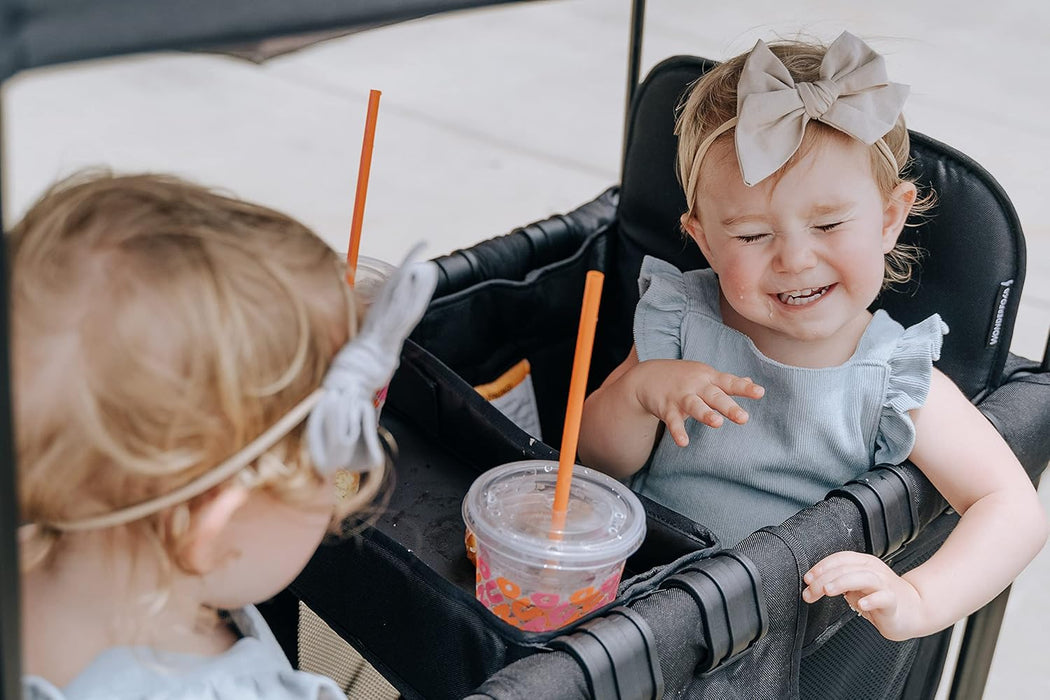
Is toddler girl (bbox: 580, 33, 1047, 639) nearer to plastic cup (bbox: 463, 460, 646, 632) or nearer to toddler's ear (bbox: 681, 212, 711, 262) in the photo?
toddler's ear (bbox: 681, 212, 711, 262)

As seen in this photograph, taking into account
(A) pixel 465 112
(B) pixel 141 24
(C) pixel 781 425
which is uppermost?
(B) pixel 141 24

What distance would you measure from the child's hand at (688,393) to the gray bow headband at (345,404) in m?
0.49

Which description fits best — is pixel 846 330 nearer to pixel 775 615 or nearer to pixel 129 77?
pixel 775 615

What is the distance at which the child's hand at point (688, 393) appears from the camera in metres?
1.15

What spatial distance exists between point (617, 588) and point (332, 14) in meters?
0.60

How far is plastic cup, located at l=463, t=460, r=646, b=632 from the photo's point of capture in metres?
0.99

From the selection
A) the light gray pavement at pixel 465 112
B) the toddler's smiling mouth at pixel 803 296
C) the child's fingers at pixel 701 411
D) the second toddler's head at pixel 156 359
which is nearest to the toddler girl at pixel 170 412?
the second toddler's head at pixel 156 359

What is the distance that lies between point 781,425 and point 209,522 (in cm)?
73

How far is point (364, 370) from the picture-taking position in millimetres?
706

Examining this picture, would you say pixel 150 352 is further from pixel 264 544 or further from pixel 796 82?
pixel 796 82

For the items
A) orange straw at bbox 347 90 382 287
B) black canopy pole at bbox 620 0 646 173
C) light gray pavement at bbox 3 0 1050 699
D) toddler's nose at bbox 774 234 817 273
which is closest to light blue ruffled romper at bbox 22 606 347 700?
orange straw at bbox 347 90 382 287

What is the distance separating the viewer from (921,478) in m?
1.14

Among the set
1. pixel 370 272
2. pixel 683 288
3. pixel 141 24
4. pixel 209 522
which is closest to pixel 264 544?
pixel 209 522

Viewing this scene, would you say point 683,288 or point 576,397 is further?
point 683,288
